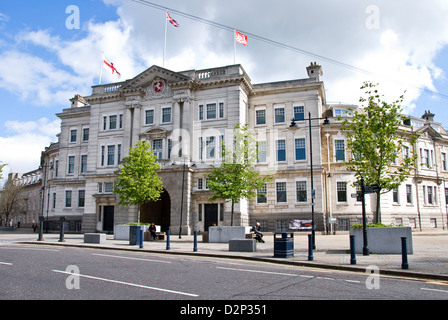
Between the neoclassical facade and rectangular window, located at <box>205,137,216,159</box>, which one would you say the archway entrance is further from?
rectangular window, located at <box>205,137,216,159</box>

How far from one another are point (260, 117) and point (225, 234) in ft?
59.8

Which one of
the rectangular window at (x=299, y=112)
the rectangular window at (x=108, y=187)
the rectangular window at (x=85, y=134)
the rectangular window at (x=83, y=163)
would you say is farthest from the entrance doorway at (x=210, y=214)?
the rectangular window at (x=85, y=134)

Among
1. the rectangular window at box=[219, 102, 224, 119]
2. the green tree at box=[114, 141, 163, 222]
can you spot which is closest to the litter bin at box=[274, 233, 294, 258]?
the green tree at box=[114, 141, 163, 222]

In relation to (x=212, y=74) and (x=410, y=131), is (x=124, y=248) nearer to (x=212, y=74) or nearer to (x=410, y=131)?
(x=212, y=74)

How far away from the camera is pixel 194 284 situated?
30.9 feet

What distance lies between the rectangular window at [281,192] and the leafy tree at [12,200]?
50716mm

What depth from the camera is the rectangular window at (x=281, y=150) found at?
3889 centimetres

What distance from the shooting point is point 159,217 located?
140ft

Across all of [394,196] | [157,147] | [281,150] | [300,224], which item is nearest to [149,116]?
[157,147]

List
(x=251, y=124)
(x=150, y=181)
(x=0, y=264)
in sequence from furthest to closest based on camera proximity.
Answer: (x=251, y=124) → (x=150, y=181) → (x=0, y=264)

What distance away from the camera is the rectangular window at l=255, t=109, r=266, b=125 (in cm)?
4041

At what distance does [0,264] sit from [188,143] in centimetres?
2652

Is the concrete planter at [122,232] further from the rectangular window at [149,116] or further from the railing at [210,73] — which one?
the railing at [210,73]
